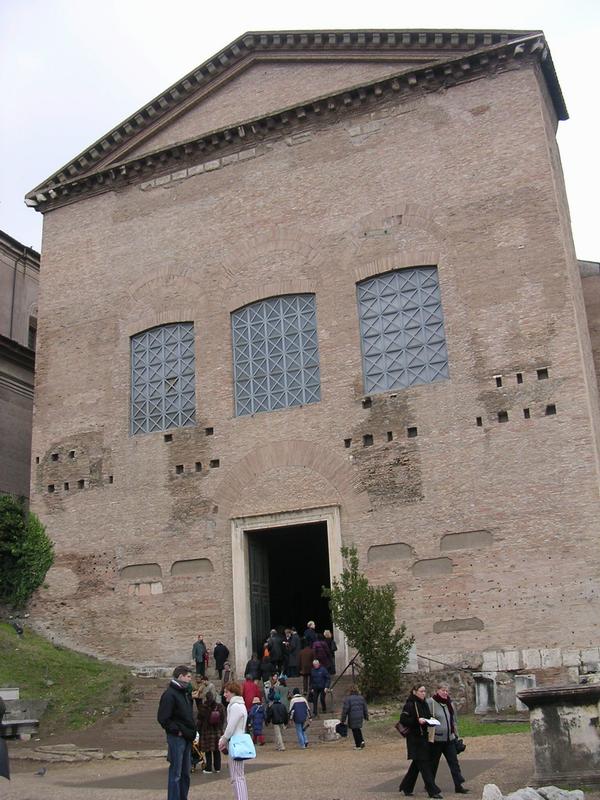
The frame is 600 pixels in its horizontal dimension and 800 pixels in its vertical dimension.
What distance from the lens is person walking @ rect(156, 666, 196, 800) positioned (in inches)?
326

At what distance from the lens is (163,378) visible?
21.5 meters

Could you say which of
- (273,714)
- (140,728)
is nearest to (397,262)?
(273,714)

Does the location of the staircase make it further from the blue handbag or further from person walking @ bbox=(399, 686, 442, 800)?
the blue handbag

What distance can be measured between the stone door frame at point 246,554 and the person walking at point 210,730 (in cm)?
605

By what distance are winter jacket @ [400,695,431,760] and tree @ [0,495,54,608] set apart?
45.5ft

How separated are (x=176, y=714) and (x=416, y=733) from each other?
243 cm

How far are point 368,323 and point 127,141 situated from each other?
9.00 metres

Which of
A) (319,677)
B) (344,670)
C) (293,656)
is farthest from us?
(293,656)

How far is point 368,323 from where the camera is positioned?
19812 millimetres

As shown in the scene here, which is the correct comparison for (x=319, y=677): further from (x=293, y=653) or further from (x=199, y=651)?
(x=199, y=651)

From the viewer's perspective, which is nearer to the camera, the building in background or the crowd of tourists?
the crowd of tourists

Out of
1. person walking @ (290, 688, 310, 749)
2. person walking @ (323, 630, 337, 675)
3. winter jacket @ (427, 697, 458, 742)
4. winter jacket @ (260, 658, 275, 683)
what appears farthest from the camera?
winter jacket @ (260, 658, 275, 683)

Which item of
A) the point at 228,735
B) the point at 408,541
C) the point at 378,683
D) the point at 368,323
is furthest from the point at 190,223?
the point at 228,735

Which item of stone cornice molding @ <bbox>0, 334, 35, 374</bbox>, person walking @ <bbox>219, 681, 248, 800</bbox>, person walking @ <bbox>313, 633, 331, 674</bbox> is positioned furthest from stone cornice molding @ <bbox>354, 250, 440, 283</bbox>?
person walking @ <bbox>219, 681, 248, 800</bbox>
